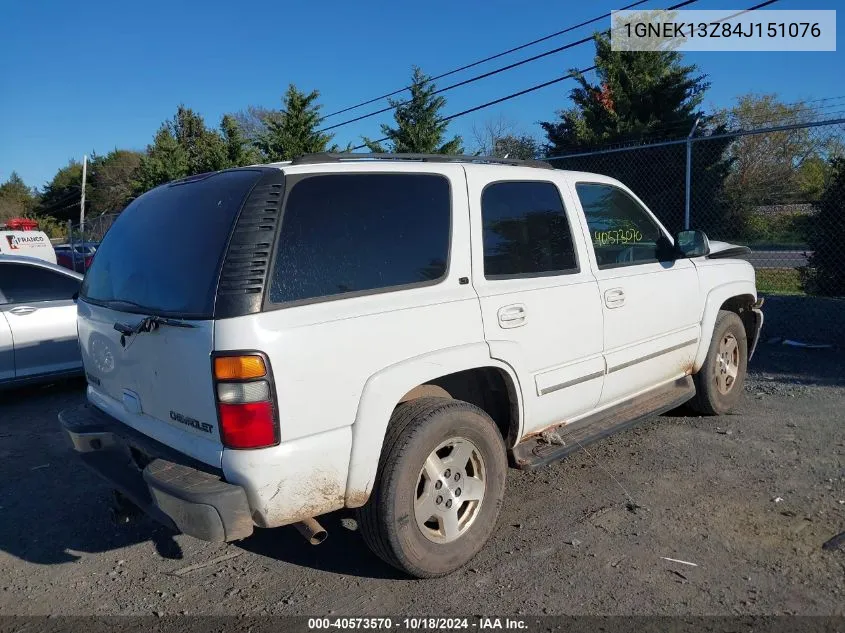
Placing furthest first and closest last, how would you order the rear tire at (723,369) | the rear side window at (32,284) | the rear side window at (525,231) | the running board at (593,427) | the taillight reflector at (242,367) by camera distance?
1. the rear side window at (32,284)
2. the rear tire at (723,369)
3. the running board at (593,427)
4. the rear side window at (525,231)
5. the taillight reflector at (242,367)

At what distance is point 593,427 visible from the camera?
408 cm

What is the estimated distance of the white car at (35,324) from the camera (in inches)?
251

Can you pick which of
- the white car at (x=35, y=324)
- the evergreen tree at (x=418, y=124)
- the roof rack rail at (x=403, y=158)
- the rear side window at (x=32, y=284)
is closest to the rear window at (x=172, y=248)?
the roof rack rail at (x=403, y=158)

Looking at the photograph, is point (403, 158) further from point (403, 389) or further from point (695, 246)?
point (695, 246)

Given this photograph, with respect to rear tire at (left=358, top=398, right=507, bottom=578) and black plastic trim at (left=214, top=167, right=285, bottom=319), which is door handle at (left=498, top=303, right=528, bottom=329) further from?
black plastic trim at (left=214, top=167, right=285, bottom=319)

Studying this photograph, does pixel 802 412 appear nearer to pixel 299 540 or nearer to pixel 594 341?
pixel 594 341

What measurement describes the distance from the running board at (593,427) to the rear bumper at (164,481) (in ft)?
5.34

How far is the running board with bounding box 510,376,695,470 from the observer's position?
3.68 m

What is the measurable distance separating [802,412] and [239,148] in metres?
20.5

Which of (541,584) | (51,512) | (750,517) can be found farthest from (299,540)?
(750,517)

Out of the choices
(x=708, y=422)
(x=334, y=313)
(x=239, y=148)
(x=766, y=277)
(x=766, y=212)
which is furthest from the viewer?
(x=239, y=148)

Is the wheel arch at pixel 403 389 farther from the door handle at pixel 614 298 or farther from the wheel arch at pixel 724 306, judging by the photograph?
the wheel arch at pixel 724 306

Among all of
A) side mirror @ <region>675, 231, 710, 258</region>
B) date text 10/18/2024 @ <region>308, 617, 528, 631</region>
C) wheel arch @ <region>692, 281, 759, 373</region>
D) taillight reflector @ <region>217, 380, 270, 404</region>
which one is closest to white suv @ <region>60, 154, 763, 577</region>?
taillight reflector @ <region>217, 380, 270, 404</region>

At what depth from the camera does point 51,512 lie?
13.5ft
